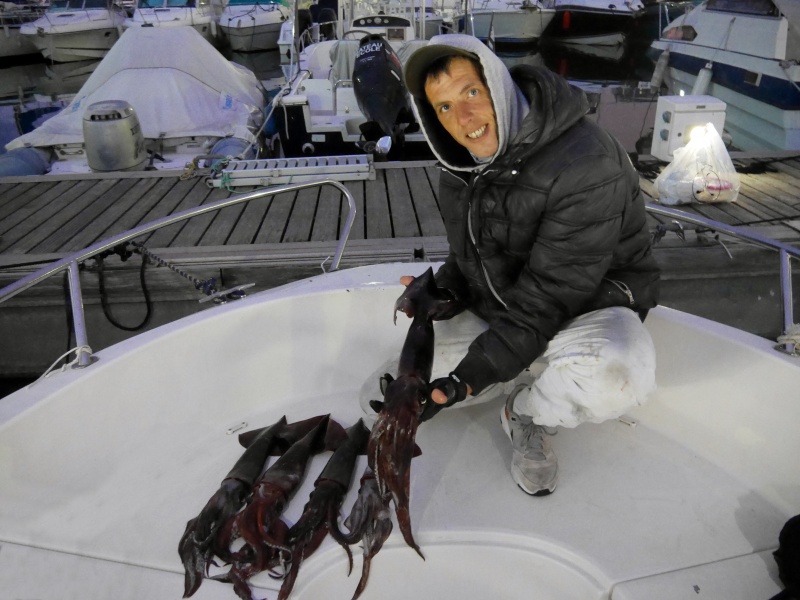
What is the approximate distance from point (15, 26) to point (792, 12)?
22.3 metres

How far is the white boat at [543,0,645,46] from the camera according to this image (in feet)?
62.9

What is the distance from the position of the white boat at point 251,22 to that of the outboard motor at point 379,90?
12.9 m

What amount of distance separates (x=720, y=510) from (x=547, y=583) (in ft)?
1.93

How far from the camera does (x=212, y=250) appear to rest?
4.25m

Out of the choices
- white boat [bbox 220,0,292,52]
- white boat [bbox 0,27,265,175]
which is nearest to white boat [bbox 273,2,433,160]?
white boat [bbox 0,27,265,175]

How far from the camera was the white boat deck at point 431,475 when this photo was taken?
5.32ft

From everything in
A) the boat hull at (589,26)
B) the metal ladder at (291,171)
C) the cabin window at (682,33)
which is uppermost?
the boat hull at (589,26)

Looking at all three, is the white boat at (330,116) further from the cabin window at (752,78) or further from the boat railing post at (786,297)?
the boat railing post at (786,297)

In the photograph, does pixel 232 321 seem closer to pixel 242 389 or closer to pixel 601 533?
pixel 242 389

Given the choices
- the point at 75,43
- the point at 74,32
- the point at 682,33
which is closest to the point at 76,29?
the point at 74,32

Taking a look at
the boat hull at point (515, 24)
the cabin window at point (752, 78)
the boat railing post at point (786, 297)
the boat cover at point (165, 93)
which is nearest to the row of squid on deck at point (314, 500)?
the boat railing post at point (786, 297)

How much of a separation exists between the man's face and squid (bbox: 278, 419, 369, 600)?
1.05m

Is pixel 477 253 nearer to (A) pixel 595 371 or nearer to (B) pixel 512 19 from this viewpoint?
(A) pixel 595 371

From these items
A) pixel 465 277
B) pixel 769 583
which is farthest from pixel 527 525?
pixel 465 277
